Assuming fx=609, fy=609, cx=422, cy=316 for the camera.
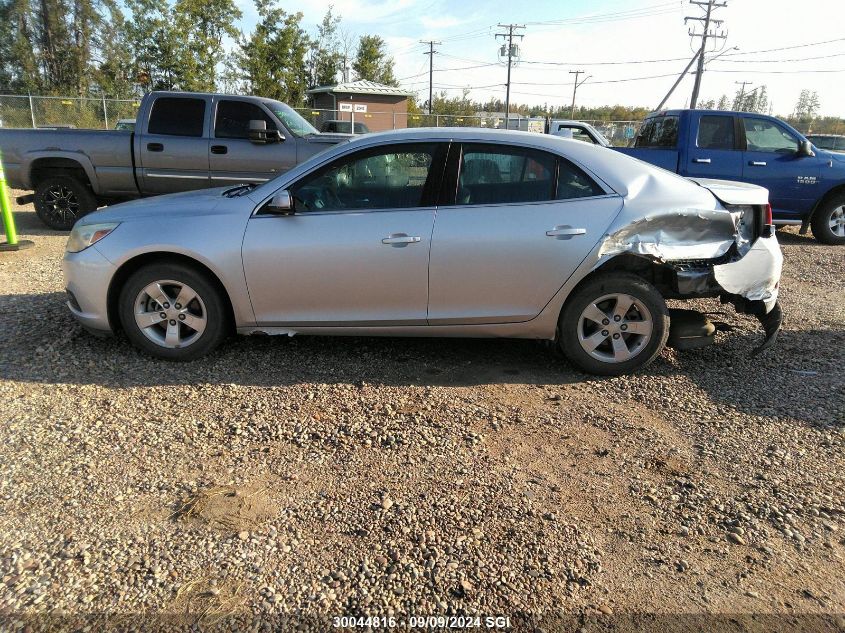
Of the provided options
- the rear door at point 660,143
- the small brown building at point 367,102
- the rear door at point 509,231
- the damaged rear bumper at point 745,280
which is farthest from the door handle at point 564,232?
the small brown building at point 367,102

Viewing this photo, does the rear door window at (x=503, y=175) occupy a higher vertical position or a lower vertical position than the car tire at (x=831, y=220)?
higher

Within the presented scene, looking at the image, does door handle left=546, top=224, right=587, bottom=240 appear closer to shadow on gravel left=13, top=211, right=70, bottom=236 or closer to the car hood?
the car hood

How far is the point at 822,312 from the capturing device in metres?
6.09

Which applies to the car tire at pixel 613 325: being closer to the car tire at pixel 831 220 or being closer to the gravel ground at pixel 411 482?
the gravel ground at pixel 411 482

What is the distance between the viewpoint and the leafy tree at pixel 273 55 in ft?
118

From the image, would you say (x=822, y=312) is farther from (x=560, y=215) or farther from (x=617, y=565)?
(x=617, y=565)

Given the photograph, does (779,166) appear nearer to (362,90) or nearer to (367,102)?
(362,90)

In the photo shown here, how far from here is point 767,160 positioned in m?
9.68

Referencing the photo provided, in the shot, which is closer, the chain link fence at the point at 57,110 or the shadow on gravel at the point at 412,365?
the shadow on gravel at the point at 412,365

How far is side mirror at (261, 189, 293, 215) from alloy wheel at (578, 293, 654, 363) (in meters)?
2.18

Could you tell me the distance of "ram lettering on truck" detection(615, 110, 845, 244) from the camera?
965 cm

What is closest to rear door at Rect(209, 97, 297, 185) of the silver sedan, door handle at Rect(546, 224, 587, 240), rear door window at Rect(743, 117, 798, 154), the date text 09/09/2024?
the silver sedan

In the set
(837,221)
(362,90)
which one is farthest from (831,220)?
(362,90)

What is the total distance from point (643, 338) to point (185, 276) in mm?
3268
